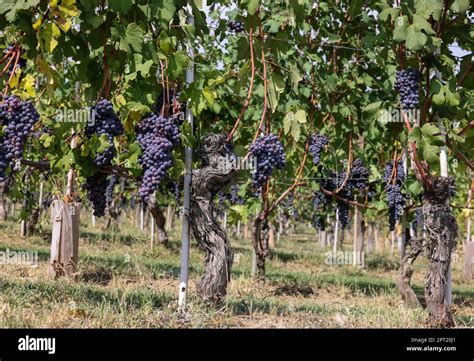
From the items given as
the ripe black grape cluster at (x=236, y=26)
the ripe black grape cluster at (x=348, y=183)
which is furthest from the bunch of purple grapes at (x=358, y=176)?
the ripe black grape cluster at (x=236, y=26)

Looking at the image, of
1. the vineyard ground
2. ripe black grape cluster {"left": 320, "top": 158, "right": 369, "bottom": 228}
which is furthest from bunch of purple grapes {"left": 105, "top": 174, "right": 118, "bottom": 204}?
ripe black grape cluster {"left": 320, "top": 158, "right": 369, "bottom": 228}

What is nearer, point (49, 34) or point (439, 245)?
point (49, 34)

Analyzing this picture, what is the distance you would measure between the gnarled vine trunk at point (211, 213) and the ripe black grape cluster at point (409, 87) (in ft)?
5.14

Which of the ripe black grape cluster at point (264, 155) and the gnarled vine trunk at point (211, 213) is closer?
the ripe black grape cluster at point (264, 155)

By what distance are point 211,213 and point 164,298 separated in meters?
1.25

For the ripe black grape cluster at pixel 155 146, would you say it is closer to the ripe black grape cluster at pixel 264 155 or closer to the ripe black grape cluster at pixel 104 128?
the ripe black grape cluster at pixel 104 128

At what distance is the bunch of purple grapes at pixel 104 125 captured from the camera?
11.8 feet

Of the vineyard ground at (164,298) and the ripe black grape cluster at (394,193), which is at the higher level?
the ripe black grape cluster at (394,193)

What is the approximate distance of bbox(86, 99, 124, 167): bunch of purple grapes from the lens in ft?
11.8

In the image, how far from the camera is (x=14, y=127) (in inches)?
132

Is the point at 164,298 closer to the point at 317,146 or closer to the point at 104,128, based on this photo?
the point at 104,128

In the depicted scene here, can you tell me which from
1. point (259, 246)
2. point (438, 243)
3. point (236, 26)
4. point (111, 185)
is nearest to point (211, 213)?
point (438, 243)

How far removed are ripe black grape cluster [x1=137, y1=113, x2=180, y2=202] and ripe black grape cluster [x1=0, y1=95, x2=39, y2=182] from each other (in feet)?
2.36
